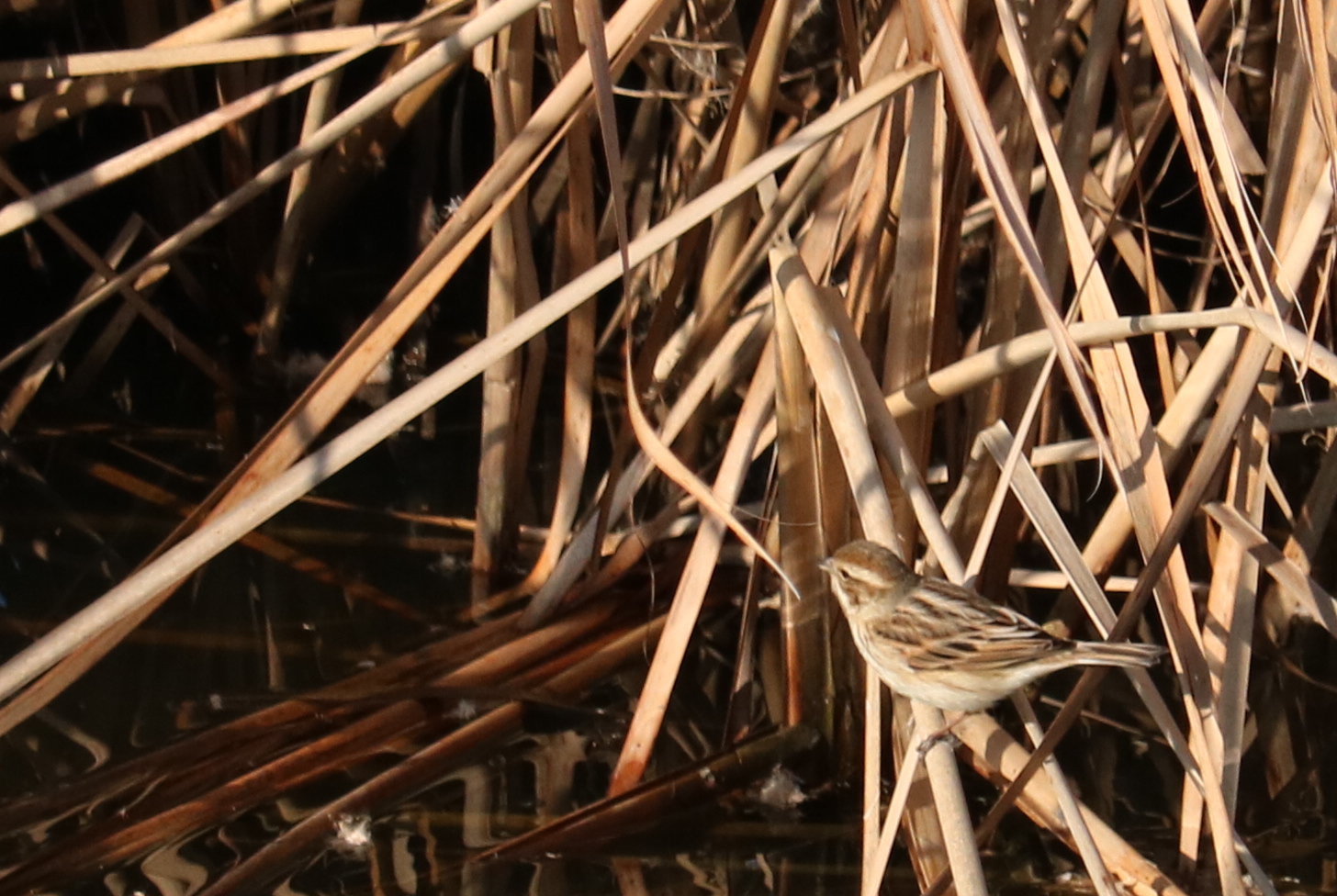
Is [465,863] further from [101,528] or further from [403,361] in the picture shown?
[403,361]

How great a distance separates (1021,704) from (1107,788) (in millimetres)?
1064

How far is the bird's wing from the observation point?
7.66ft

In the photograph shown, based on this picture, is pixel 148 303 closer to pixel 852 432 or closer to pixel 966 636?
pixel 852 432

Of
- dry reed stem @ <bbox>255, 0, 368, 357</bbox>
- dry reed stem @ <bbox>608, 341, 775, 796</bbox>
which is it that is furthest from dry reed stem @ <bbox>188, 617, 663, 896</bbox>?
dry reed stem @ <bbox>255, 0, 368, 357</bbox>

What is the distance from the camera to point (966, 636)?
2.36 m

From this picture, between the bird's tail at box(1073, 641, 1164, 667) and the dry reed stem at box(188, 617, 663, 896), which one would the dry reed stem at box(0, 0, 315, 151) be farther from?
the bird's tail at box(1073, 641, 1164, 667)

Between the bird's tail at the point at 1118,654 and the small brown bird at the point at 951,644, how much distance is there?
15 millimetres

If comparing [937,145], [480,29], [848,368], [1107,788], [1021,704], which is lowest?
[1107,788]

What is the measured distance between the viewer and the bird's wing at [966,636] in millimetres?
2336

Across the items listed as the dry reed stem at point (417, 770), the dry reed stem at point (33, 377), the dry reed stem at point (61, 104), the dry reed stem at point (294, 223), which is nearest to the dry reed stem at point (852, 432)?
the dry reed stem at point (417, 770)

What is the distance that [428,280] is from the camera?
2779mm

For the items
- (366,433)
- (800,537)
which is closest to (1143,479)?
(800,537)

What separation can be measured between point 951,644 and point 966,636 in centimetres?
3

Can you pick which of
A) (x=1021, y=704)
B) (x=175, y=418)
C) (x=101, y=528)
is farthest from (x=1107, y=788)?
(x=175, y=418)
